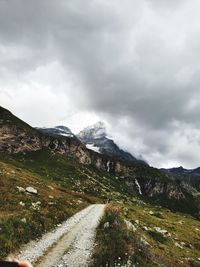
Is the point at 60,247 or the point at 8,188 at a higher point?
the point at 8,188

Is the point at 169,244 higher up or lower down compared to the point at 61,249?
higher up

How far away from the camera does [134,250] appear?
22.0 metres

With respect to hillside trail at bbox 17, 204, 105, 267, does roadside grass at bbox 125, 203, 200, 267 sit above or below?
above

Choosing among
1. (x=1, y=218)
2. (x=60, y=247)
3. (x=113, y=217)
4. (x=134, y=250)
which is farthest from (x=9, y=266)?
(x=113, y=217)

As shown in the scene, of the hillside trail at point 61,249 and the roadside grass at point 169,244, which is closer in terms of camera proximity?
the hillside trail at point 61,249

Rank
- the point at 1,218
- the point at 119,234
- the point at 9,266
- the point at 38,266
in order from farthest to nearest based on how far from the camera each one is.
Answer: the point at 1,218 < the point at 119,234 < the point at 38,266 < the point at 9,266

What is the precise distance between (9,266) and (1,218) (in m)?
25.2

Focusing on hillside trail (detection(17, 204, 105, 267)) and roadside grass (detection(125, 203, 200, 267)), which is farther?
roadside grass (detection(125, 203, 200, 267))

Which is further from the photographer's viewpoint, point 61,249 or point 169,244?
point 169,244

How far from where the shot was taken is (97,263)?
20.8 metres

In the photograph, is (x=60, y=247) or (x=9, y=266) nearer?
(x=9, y=266)

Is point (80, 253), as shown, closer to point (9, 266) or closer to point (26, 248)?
point (26, 248)

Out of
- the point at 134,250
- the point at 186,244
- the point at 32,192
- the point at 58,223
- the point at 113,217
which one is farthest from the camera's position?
the point at 32,192

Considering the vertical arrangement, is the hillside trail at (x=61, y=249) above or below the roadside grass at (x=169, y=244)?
below
